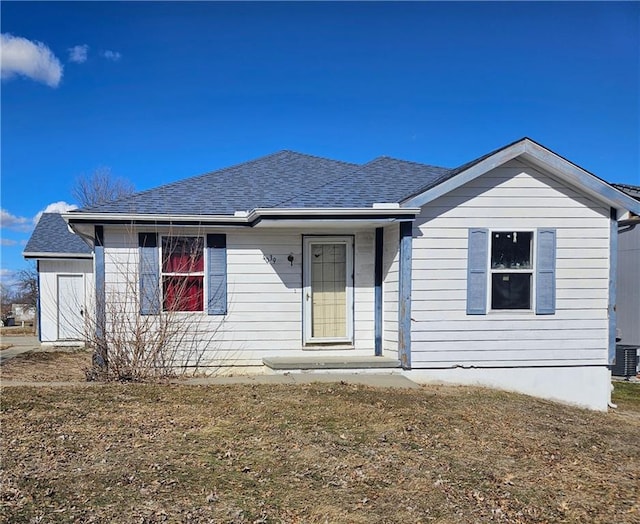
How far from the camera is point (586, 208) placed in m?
8.30

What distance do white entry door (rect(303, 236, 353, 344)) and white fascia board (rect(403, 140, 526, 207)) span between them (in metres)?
1.83

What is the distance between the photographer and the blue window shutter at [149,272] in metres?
8.41

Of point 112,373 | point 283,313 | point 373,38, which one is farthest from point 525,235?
point 112,373

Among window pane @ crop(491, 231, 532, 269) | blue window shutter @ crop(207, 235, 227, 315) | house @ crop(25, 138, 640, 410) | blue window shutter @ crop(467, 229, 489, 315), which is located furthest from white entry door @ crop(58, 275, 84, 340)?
window pane @ crop(491, 231, 532, 269)

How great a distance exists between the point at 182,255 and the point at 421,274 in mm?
4385

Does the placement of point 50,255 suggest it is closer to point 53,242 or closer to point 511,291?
point 53,242

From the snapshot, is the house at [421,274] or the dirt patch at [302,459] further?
the house at [421,274]

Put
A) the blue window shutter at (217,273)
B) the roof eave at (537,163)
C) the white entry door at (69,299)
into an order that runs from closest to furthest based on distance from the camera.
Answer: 1. the roof eave at (537,163)
2. the blue window shutter at (217,273)
3. the white entry door at (69,299)

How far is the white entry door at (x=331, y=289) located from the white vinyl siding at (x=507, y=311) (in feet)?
5.03

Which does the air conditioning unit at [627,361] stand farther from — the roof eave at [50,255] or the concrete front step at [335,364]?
the roof eave at [50,255]

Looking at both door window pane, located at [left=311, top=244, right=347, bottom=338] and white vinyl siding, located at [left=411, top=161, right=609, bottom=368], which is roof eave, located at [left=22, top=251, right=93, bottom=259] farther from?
white vinyl siding, located at [left=411, top=161, right=609, bottom=368]

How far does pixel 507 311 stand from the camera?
8.22 meters

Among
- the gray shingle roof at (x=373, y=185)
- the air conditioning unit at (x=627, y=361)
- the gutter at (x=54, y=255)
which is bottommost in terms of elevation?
the air conditioning unit at (x=627, y=361)

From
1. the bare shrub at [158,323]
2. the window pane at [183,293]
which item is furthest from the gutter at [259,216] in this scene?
the window pane at [183,293]
